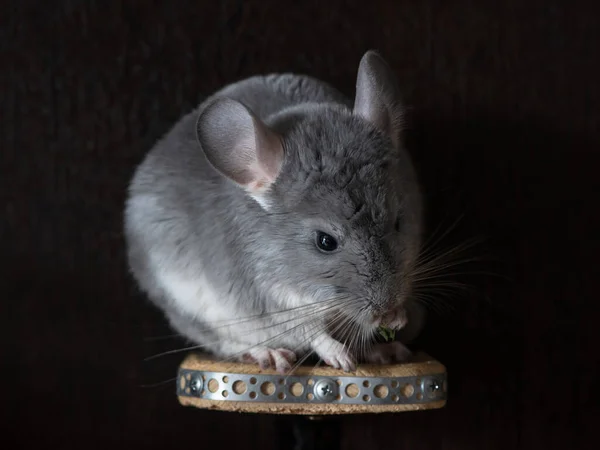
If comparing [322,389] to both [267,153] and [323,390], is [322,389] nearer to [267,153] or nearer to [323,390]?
[323,390]

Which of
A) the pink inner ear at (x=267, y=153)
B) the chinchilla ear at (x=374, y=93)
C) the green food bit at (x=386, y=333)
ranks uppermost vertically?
the chinchilla ear at (x=374, y=93)

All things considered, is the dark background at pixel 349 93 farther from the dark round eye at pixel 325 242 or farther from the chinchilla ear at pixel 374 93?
the dark round eye at pixel 325 242

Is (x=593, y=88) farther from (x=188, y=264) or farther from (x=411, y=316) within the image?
(x=188, y=264)

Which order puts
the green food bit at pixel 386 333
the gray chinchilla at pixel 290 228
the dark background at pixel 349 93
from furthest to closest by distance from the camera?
the dark background at pixel 349 93, the green food bit at pixel 386 333, the gray chinchilla at pixel 290 228

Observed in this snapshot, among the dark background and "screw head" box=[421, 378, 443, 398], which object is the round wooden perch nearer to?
"screw head" box=[421, 378, 443, 398]

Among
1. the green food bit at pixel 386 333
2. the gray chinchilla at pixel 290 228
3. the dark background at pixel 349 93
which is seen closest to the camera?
the gray chinchilla at pixel 290 228

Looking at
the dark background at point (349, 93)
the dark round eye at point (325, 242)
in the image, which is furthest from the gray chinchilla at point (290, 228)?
the dark background at point (349, 93)
